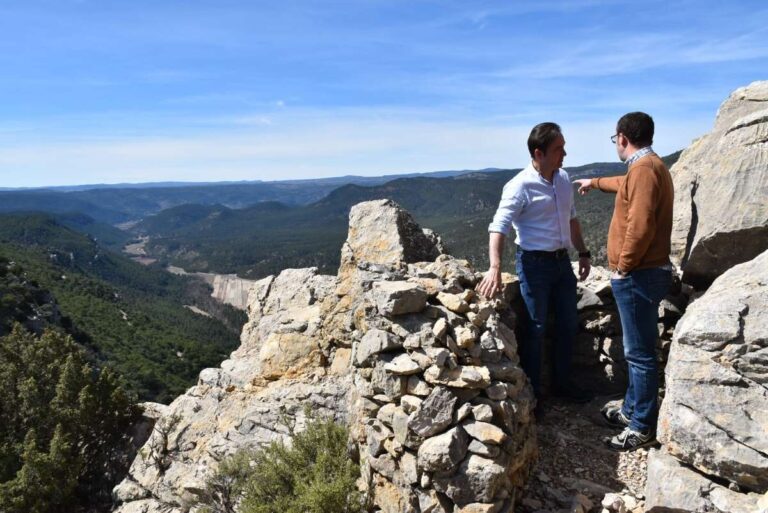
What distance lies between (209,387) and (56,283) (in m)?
110

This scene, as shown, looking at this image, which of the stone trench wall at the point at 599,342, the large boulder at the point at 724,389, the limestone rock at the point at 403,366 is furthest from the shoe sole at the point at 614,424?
the limestone rock at the point at 403,366

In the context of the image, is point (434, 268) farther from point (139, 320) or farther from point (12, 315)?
point (139, 320)

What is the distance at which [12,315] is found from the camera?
5316 cm

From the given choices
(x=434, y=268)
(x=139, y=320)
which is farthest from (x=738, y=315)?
(x=139, y=320)

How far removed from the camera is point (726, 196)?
6.41m

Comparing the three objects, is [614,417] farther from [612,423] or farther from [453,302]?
[453,302]

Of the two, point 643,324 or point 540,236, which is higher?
point 540,236

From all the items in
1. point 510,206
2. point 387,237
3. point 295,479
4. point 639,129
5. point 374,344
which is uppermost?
point 639,129

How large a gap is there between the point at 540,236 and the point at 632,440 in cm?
269

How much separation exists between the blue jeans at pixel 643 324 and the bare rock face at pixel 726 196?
1.32 m

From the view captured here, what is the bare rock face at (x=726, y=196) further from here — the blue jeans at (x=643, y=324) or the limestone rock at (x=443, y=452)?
the limestone rock at (x=443, y=452)

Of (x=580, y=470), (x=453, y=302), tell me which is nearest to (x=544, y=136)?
(x=453, y=302)

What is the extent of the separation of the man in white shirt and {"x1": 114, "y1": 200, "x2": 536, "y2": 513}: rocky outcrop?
51 cm

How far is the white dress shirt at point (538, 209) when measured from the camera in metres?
6.16
